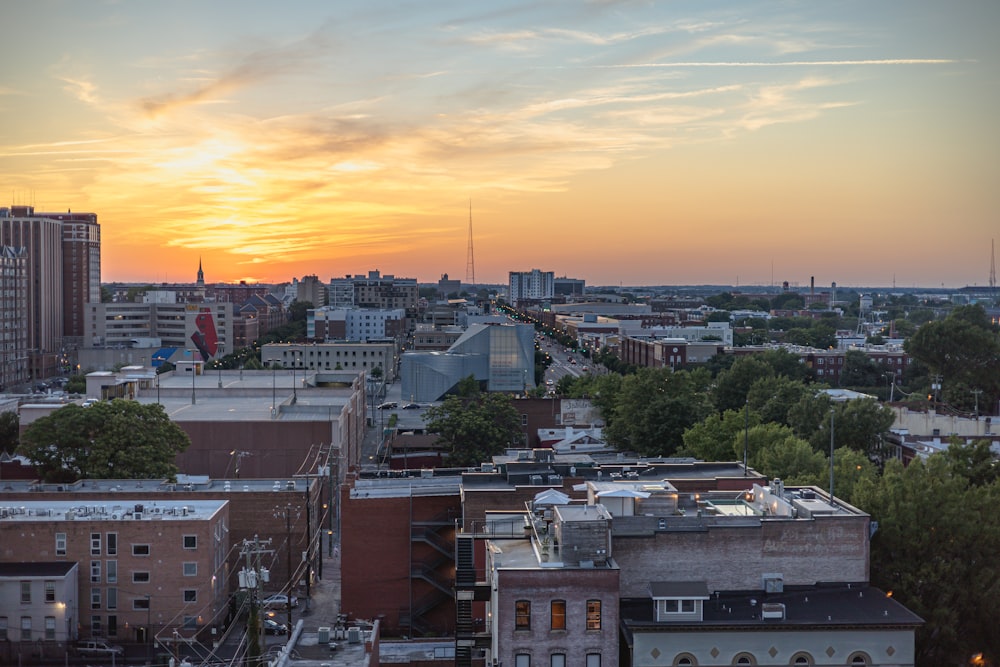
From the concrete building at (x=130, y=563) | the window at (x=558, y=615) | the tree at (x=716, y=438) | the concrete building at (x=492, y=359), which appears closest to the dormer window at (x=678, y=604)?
the window at (x=558, y=615)

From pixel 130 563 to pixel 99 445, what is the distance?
1401cm

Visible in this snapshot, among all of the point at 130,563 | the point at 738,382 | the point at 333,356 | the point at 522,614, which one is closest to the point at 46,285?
the point at 333,356

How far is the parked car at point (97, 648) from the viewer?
136 feet

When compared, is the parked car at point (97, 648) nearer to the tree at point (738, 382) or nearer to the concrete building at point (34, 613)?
the concrete building at point (34, 613)

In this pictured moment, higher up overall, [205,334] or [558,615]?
[205,334]

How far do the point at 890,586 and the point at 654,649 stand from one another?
1144cm

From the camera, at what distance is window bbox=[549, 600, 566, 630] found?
28453 millimetres

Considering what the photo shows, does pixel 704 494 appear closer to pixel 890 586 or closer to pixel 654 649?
pixel 890 586

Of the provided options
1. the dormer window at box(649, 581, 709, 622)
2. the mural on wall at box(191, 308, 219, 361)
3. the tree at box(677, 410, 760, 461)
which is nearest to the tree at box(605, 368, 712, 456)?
the tree at box(677, 410, 760, 461)

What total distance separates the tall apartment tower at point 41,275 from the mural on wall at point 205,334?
77.0 feet

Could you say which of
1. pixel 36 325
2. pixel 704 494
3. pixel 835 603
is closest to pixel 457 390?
pixel 704 494

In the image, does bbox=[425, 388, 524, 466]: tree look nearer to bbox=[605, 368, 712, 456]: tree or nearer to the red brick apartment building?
bbox=[605, 368, 712, 456]: tree

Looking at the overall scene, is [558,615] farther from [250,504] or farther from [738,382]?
[738,382]

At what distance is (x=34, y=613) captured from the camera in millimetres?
41281
